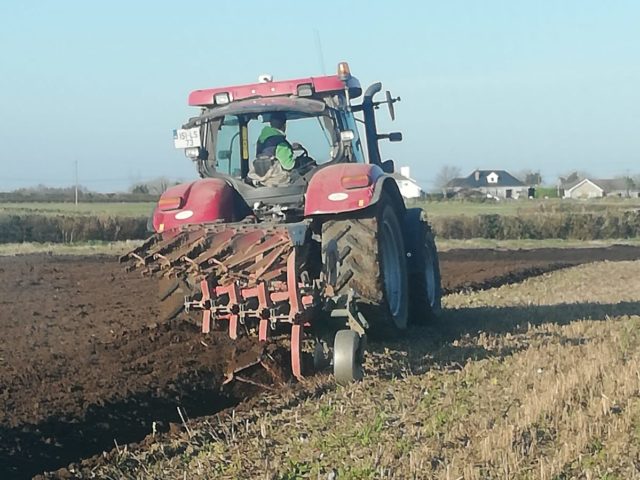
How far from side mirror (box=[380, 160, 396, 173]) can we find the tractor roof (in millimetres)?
1159

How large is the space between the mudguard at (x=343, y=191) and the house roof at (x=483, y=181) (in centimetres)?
10277

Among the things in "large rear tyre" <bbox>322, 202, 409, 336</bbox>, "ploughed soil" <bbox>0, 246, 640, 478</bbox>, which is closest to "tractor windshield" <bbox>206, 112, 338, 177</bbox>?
"large rear tyre" <bbox>322, 202, 409, 336</bbox>

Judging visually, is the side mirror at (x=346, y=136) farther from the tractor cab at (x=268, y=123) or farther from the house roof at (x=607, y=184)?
the house roof at (x=607, y=184)

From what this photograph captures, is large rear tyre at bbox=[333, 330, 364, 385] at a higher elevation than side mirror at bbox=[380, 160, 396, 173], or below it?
below

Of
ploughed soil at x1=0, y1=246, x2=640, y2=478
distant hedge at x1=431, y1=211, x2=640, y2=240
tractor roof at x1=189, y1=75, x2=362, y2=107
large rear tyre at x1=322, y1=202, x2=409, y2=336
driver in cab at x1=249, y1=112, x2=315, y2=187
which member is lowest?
distant hedge at x1=431, y1=211, x2=640, y2=240

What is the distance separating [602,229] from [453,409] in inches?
1306

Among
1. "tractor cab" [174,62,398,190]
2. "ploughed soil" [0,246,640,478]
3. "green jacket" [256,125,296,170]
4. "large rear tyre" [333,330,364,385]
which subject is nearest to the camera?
"ploughed soil" [0,246,640,478]

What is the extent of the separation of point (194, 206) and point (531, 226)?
99.7 ft

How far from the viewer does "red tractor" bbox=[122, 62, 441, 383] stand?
7.31m

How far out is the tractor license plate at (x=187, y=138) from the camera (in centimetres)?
913

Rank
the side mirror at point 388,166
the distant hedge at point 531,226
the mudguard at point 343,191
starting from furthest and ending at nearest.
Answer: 1. the distant hedge at point 531,226
2. the side mirror at point 388,166
3. the mudguard at point 343,191

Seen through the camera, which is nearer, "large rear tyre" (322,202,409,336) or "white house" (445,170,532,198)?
"large rear tyre" (322,202,409,336)

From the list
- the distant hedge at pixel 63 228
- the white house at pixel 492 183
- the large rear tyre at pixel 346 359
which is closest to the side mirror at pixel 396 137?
the large rear tyre at pixel 346 359

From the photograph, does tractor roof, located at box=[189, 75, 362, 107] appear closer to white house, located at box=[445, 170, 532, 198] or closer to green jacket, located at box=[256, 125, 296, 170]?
green jacket, located at box=[256, 125, 296, 170]
